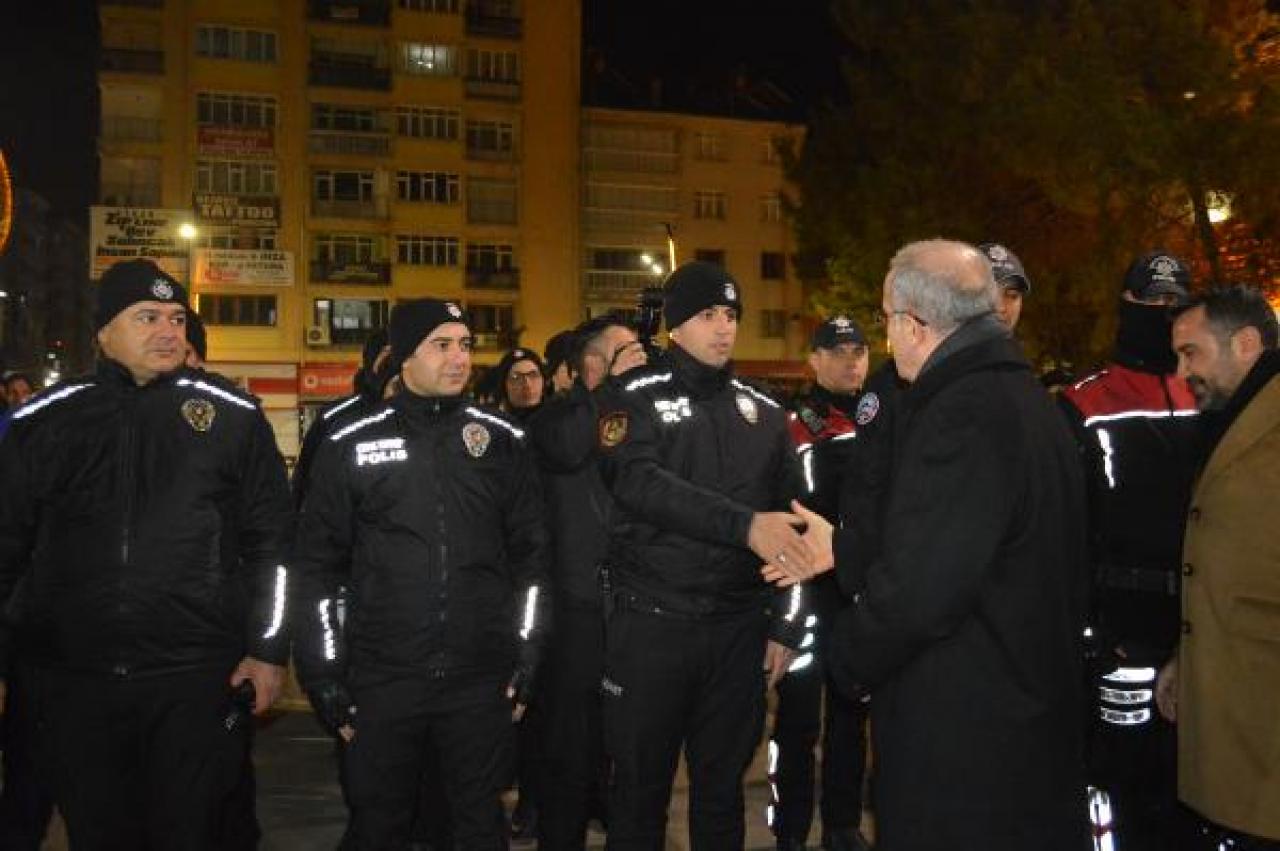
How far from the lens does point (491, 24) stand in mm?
47812

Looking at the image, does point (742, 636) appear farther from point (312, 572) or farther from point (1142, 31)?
point (1142, 31)

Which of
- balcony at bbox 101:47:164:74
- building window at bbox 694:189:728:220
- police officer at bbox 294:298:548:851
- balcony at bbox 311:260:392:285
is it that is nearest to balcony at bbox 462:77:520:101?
balcony at bbox 311:260:392:285

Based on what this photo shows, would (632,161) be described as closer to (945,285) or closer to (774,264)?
(774,264)

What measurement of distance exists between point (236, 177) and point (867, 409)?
4415 cm

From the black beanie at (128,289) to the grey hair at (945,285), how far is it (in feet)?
8.43

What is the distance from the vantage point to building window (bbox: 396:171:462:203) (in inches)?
1813

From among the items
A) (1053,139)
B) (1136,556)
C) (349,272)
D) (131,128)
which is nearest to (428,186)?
(349,272)

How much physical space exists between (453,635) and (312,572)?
58 centimetres

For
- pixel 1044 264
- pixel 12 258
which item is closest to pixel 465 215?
pixel 1044 264

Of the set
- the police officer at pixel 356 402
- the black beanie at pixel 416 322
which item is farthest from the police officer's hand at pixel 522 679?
the police officer at pixel 356 402

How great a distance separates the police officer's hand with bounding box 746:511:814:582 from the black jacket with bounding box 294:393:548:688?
3.36ft

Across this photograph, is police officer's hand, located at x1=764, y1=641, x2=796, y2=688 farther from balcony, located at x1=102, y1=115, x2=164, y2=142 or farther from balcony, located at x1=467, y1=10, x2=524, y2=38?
balcony, located at x1=467, y1=10, x2=524, y2=38

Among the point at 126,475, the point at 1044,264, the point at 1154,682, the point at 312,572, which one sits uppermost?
the point at 1044,264

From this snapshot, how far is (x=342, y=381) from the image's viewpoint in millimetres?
43188
